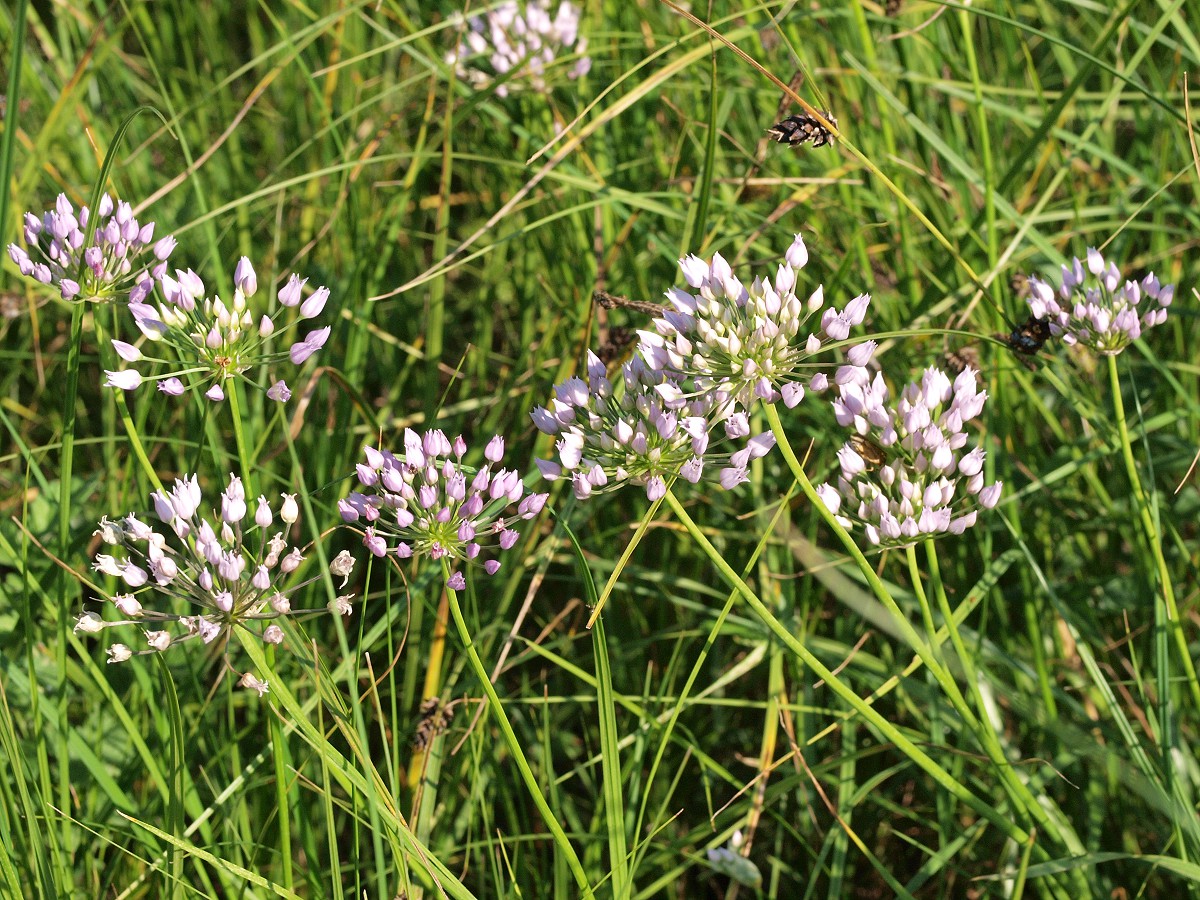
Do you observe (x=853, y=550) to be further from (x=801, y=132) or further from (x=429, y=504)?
(x=801, y=132)

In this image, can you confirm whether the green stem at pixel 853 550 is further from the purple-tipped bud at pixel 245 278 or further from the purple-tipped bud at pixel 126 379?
the purple-tipped bud at pixel 126 379

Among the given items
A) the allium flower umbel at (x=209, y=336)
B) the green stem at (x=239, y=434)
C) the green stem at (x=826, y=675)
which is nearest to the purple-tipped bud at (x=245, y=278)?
the allium flower umbel at (x=209, y=336)

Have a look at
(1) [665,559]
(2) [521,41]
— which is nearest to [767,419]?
(1) [665,559]

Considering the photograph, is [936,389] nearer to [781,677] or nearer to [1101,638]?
[781,677]

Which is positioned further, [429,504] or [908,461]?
[908,461]

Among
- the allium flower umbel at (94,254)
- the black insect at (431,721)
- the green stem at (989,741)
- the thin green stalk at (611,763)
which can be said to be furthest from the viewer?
the black insect at (431,721)

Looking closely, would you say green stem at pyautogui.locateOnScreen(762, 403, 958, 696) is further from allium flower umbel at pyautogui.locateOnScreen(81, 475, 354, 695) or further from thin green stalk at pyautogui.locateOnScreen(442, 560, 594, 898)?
allium flower umbel at pyautogui.locateOnScreen(81, 475, 354, 695)

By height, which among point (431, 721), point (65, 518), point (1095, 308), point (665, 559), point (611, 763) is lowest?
point (665, 559)
